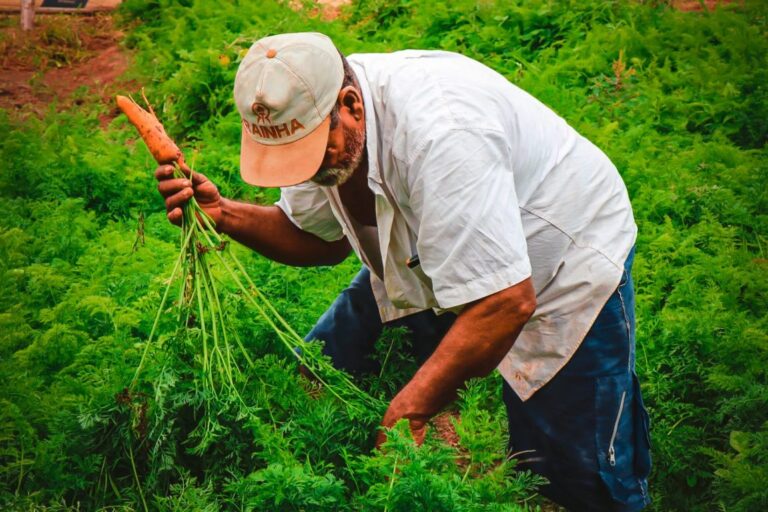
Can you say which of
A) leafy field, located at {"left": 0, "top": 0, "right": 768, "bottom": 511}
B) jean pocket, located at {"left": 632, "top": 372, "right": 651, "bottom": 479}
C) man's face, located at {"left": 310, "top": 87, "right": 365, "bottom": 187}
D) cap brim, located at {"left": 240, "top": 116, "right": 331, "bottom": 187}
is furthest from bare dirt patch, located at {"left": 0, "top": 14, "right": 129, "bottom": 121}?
jean pocket, located at {"left": 632, "top": 372, "right": 651, "bottom": 479}

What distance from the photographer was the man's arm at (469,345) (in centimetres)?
291

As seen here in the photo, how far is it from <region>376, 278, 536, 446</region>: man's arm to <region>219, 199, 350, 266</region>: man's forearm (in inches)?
47.1

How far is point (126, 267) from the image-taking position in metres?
4.91

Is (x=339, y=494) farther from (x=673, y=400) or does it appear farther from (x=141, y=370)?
(x=673, y=400)

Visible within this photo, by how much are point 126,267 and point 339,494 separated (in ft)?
8.33

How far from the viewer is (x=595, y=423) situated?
139 inches

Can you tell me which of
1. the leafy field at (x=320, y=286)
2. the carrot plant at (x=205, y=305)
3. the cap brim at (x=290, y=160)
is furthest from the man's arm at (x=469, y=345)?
the cap brim at (x=290, y=160)

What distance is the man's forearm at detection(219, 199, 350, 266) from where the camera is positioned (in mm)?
3773

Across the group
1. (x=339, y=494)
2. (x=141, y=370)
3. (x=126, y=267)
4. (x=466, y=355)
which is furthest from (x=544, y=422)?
(x=126, y=267)

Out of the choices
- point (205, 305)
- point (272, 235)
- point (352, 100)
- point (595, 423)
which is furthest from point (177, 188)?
point (595, 423)

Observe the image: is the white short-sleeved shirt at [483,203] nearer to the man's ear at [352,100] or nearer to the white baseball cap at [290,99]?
the man's ear at [352,100]

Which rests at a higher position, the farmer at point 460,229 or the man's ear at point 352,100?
the man's ear at point 352,100

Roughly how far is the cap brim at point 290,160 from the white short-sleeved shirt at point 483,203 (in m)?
0.20

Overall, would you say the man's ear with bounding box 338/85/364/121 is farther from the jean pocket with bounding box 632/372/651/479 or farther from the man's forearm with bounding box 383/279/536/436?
the jean pocket with bounding box 632/372/651/479
